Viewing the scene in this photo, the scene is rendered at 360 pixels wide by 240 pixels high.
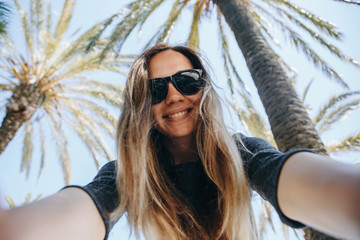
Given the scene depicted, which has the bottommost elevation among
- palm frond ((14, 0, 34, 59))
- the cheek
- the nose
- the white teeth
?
the white teeth

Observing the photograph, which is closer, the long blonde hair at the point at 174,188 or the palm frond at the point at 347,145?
the long blonde hair at the point at 174,188

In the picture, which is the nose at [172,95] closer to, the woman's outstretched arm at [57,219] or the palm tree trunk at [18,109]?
the woman's outstretched arm at [57,219]

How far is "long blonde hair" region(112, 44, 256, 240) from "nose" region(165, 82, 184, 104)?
194 millimetres

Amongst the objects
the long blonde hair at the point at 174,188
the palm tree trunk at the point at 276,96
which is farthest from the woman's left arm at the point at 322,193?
the palm tree trunk at the point at 276,96

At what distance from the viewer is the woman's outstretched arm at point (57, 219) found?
3.20ft

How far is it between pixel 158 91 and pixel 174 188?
2.46 feet

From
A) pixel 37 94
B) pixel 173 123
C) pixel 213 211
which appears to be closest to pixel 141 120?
pixel 173 123

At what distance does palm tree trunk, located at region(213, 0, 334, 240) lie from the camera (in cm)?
378

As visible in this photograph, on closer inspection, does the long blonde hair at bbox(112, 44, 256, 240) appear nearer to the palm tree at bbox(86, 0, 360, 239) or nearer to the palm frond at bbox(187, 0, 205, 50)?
the palm tree at bbox(86, 0, 360, 239)

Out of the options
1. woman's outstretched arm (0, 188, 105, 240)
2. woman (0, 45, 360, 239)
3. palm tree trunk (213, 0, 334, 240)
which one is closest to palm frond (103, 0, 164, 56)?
palm tree trunk (213, 0, 334, 240)

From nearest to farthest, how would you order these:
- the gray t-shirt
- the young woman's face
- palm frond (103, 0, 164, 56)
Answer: the gray t-shirt, the young woman's face, palm frond (103, 0, 164, 56)

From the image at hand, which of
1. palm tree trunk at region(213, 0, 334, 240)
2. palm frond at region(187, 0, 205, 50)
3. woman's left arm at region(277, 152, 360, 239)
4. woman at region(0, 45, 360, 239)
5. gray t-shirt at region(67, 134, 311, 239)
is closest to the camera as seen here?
woman's left arm at region(277, 152, 360, 239)

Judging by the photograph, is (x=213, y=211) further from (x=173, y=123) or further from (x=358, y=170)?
(x=358, y=170)

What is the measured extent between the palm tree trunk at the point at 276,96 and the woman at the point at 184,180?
2087 mm
